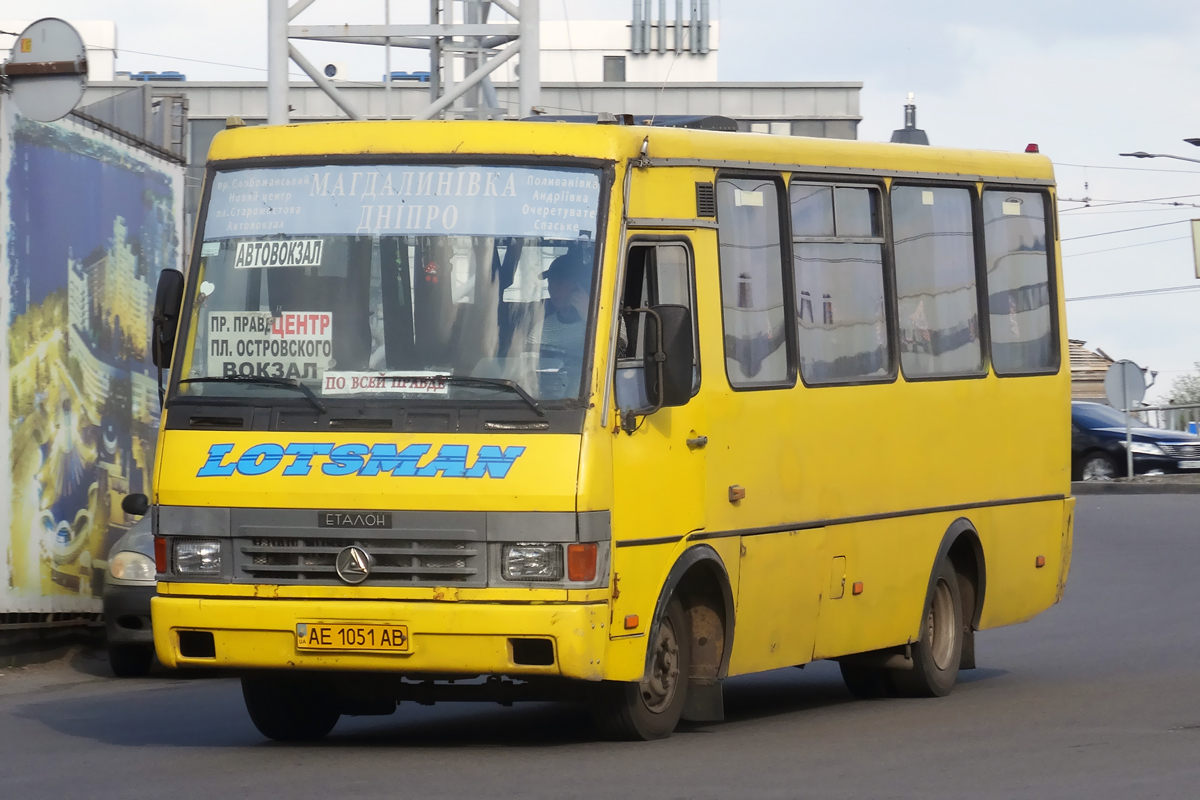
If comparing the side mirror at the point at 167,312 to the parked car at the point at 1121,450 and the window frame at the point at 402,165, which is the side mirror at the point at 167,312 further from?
the parked car at the point at 1121,450

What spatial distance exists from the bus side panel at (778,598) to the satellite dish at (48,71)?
598 cm

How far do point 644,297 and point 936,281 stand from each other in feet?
11.5

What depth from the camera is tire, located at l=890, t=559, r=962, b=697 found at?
42.2ft

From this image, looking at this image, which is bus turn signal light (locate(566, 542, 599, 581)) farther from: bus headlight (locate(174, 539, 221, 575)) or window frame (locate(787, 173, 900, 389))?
window frame (locate(787, 173, 900, 389))

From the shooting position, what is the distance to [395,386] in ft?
31.2

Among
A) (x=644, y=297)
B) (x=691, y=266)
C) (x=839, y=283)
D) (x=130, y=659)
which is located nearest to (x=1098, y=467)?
(x=130, y=659)

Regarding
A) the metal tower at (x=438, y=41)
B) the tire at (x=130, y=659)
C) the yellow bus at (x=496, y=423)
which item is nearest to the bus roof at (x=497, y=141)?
the yellow bus at (x=496, y=423)

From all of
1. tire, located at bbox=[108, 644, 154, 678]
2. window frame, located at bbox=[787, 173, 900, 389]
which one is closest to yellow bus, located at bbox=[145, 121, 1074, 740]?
window frame, located at bbox=[787, 173, 900, 389]

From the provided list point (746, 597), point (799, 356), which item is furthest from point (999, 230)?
point (746, 597)

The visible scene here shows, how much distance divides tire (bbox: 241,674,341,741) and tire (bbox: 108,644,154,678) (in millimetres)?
4113

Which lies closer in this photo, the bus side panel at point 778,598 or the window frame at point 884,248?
the bus side panel at point 778,598

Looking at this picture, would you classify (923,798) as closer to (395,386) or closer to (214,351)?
(395,386)

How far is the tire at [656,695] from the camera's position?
9891 mm

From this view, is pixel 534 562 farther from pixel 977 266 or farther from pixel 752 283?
pixel 977 266
